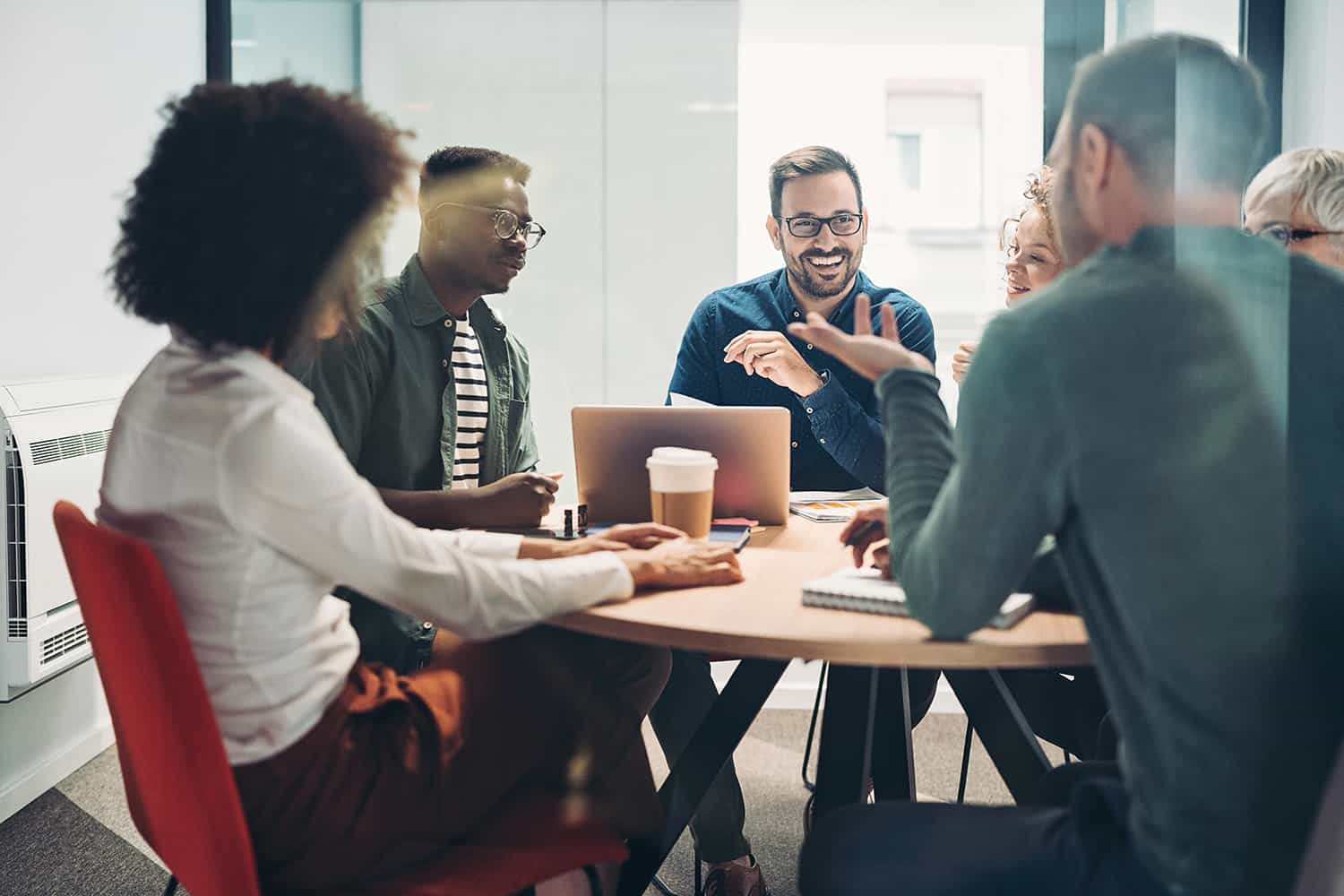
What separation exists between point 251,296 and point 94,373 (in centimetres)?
201

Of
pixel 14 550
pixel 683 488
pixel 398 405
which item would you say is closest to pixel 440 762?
pixel 683 488

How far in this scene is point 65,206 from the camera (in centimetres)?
280

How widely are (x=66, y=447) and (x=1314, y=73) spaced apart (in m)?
3.54

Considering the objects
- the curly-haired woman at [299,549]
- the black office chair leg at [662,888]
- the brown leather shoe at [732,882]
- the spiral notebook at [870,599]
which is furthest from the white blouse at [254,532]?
the black office chair leg at [662,888]

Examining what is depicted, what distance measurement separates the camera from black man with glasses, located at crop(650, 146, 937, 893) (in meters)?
2.38

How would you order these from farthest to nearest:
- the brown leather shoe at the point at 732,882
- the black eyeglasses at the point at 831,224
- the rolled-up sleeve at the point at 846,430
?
1. the black eyeglasses at the point at 831,224
2. the rolled-up sleeve at the point at 846,430
3. the brown leather shoe at the point at 732,882

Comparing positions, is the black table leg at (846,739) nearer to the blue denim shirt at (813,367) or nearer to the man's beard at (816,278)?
the blue denim shirt at (813,367)

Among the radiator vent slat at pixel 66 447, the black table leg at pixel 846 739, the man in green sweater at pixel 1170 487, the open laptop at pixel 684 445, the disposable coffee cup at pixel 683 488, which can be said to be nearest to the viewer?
the man in green sweater at pixel 1170 487

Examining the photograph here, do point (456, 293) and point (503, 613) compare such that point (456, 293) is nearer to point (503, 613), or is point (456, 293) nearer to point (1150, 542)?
point (503, 613)

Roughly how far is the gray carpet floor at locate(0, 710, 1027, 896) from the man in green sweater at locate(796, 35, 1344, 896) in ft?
4.73

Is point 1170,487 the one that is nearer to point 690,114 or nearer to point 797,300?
point 797,300

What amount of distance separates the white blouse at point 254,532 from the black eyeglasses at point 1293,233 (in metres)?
1.65

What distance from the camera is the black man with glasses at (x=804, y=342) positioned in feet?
7.79

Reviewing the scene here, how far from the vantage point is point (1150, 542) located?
93 cm
